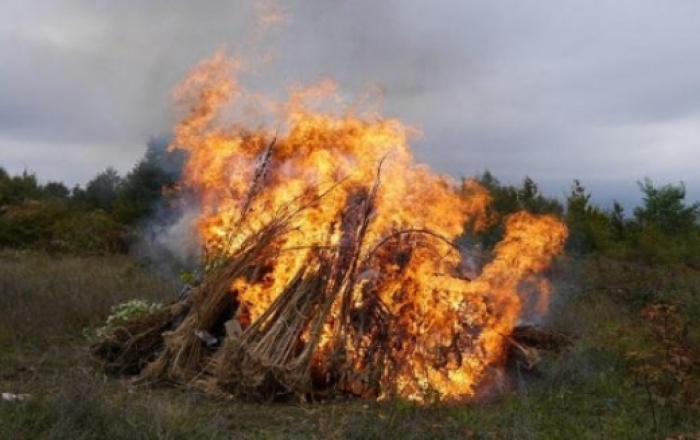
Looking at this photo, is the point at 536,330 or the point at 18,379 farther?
the point at 536,330

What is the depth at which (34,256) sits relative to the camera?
16312 mm

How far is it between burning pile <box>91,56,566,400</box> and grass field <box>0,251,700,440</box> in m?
0.42

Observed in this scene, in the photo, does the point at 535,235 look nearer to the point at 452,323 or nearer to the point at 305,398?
the point at 452,323

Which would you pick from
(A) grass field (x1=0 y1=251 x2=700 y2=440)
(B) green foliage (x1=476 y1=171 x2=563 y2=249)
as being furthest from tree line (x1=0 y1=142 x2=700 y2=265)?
(A) grass field (x1=0 y1=251 x2=700 y2=440)

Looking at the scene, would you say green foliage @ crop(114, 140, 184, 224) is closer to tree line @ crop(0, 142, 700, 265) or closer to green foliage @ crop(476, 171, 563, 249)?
tree line @ crop(0, 142, 700, 265)

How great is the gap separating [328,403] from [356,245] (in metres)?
1.63

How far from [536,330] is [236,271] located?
355cm

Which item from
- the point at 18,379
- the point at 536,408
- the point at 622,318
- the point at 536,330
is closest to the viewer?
the point at 536,408

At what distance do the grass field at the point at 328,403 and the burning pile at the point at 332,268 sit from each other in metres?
0.42

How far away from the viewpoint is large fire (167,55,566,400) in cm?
725

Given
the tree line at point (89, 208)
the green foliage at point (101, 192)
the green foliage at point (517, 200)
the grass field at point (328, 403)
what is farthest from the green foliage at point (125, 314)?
the green foliage at point (101, 192)

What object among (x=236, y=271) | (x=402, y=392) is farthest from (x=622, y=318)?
(x=236, y=271)

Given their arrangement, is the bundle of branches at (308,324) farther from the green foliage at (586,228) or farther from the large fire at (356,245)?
the green foliage at (586,228)

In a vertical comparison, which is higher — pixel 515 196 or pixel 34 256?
pixel 515 196
